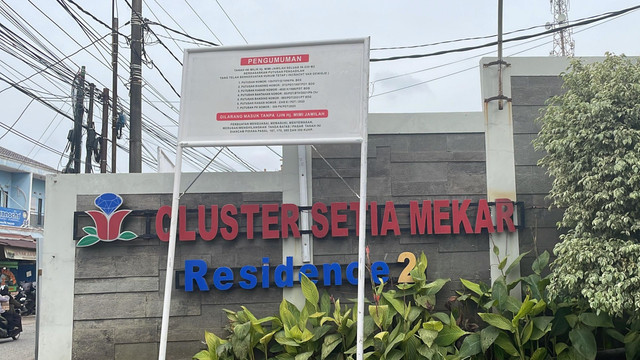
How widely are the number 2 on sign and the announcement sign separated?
1927 mm

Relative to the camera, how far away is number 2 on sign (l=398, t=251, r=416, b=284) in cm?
669

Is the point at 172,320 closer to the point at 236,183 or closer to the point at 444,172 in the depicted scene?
the point at 236,183

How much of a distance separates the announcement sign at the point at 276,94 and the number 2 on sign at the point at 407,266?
193 cm

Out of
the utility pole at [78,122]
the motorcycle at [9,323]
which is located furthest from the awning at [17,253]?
the motorcycle at [9,323]

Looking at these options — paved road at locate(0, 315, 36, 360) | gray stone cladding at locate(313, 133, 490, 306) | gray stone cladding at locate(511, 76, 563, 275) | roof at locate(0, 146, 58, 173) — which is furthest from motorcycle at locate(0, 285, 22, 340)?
roof at locate(0, 146, 58, 173)

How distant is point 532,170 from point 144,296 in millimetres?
4928

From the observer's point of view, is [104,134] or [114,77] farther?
[104,134]

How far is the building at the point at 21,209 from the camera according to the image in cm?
2036

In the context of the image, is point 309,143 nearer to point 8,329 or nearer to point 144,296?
point 144,296

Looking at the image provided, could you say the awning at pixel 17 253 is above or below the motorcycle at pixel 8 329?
above

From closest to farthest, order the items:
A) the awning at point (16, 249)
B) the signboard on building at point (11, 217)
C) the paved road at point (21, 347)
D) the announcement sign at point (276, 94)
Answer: the announcement sign at point (276, 94)
the paved road at point (21, 347)
the awning at point (16, 249)
the signboard on building at point (11, 217)

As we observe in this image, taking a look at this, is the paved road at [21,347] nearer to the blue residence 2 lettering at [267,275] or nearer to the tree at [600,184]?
the blue residence 2 lettering at [267,275]

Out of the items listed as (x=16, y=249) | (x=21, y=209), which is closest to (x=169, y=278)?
(x=16, y=249)

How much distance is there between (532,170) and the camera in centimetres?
695
